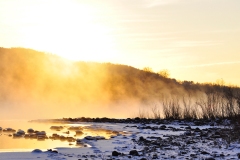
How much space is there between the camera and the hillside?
299ft

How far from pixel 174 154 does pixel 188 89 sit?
95.2 m

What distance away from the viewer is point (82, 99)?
8356cm

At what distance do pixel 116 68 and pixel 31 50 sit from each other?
23.8 metres

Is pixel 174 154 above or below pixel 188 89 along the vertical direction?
below

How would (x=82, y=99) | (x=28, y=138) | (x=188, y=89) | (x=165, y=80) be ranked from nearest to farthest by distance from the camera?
(x=28, y=138)
(x=82, y=99)
(x=188, y=89)
(x=165, y=80)

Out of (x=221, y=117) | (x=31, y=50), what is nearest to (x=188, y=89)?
(x=31, y=50)

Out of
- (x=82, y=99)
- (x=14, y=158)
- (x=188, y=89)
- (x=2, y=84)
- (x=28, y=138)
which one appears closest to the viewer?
(x=14, y=158)

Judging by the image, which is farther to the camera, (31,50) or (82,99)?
(31,50)

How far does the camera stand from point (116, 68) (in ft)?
383

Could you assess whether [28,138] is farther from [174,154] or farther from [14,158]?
[174,154]

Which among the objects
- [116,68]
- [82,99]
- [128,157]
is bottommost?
[128,157]

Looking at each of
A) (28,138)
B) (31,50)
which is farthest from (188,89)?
(28,138)

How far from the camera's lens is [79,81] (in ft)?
334

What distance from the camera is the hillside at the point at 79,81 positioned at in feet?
299
